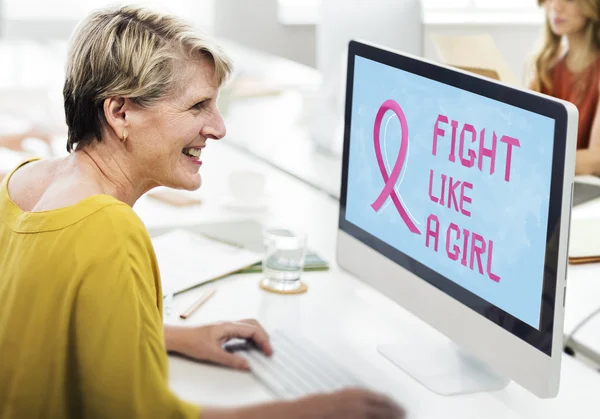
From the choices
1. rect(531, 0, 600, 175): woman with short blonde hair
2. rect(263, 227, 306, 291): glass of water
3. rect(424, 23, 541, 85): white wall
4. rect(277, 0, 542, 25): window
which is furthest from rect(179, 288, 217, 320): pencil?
rect(277, 0, 542, 25): window

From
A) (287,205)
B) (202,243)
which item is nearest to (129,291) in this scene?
(202,243)

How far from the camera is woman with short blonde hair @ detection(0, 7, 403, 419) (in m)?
1.12

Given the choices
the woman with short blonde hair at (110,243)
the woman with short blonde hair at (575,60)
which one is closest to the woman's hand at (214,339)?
the woman with short blonde hair at (110,243)

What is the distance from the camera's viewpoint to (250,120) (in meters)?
3.00

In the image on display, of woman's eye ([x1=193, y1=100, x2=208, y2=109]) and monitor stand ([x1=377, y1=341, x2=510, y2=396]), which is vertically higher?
woman's eye ([x1=193, y1=100, x2=208, y2=109])

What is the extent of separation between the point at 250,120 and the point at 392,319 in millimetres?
1487

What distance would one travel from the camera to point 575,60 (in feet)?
10.6

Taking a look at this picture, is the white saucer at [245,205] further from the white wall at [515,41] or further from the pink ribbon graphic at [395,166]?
the white wall at [515,41]

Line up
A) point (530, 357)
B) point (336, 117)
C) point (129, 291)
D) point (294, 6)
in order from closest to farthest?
point (129, 291)
point (530, 357)
point (336, 117)
point (294, 6)

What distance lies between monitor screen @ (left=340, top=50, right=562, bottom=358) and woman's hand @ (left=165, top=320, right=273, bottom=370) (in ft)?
0.79

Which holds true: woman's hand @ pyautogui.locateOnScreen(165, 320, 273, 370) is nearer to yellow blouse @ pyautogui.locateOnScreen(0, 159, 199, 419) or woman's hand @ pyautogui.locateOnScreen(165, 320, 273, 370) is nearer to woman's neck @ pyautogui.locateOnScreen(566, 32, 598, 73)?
yellow blouse @ pyautogui.locateOnScreen(0, 159, 199, 419)

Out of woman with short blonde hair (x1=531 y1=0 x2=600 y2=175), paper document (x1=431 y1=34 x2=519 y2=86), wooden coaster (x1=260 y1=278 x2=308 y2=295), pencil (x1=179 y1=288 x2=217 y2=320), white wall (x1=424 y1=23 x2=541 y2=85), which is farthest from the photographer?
white wall (x1=424 y1=23 x2=541 y2=85)

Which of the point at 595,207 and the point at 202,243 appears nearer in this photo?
the point at 202,243

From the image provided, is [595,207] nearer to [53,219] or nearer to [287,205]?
[287,205]
